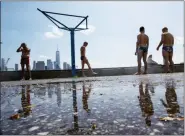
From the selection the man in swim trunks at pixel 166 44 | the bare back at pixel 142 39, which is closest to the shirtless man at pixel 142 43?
the bare back at pixel 142 39

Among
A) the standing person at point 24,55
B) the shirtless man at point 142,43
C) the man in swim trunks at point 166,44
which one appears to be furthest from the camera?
the standing person at point 24,55

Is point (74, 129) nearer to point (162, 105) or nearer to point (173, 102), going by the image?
point (162, 105)

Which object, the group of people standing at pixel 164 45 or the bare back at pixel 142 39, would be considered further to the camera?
the bare back at pixel 142 39

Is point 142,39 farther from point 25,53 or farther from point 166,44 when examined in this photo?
point 25,53

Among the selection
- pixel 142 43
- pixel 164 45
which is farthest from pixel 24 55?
pixel 164 45

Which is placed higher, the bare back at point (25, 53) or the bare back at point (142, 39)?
the bare back at point (142, 39)

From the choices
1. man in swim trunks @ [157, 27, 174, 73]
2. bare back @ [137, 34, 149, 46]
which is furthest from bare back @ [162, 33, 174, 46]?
Result: bare back @ [137, 34, 149, 46]

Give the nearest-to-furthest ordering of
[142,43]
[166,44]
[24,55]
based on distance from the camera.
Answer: [166,44] < [142,43] < [24,55]

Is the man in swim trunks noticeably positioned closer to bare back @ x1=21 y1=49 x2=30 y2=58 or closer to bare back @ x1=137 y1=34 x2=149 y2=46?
bare back @ x1=137 y1=34 x2=149 y2=46

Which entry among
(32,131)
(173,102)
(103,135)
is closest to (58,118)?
(32,131)

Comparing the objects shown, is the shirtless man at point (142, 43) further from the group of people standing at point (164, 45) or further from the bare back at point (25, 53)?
the bare back at point (25, 53)

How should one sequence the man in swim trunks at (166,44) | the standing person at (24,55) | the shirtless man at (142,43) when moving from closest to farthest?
the man in swim trunks at (166,44) < the shirtless man at (142,43) < the standing person at (24,55)

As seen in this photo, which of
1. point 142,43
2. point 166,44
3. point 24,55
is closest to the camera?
point 166,44

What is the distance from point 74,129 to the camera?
171 centimetres
